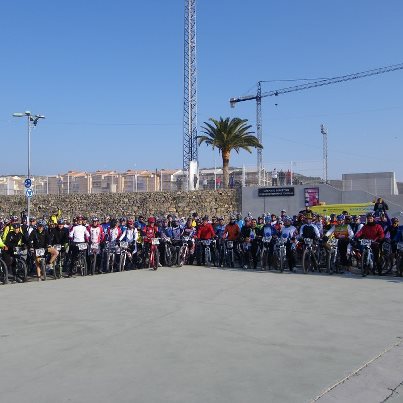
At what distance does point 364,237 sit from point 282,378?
9.46 meters

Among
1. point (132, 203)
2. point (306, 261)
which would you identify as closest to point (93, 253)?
point (306, 261)

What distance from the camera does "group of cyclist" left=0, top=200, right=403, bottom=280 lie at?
13594mm

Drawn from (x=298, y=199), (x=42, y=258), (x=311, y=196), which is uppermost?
(x=311, y=196)

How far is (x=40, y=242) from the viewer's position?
1366 cm

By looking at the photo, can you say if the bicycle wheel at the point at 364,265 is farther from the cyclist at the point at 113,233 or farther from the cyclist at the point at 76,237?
the cyclist at the point at 76,237

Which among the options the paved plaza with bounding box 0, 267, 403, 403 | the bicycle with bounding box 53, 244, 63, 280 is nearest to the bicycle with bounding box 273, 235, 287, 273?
the paved plaza with bounding box 0, 267, 403, 403

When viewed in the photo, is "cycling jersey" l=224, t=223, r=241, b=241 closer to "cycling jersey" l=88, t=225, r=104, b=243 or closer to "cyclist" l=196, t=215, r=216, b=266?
"cyclist" l=196, t=215, r=216, b=266

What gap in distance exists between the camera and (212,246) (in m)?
16.8

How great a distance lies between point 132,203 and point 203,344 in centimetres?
3273

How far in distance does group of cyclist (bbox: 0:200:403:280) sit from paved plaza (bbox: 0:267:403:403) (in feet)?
7.67

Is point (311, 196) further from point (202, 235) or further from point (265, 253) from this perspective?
point (265, 253)

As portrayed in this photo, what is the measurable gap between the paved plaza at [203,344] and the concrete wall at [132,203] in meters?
23.8

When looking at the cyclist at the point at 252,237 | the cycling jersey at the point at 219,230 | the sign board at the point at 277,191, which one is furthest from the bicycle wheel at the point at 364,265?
the sign board at the point at 277,191

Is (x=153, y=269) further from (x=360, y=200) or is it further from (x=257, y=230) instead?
(x=360, y=200)
